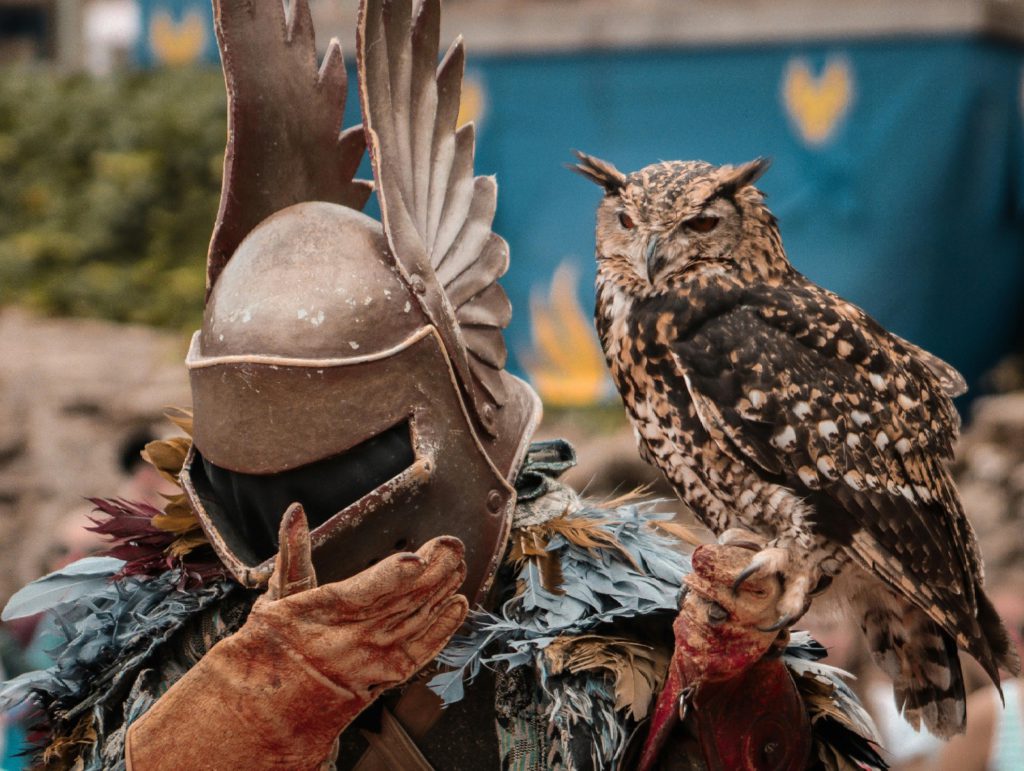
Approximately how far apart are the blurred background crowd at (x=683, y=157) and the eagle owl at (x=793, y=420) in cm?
345

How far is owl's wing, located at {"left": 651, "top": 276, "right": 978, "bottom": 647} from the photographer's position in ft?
8.34

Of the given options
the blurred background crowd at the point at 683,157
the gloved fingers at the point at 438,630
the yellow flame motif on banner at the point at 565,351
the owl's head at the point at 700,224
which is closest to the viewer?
the gloved fingers at the point at 438,630

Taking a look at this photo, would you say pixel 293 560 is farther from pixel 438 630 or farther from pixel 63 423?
pixel 63 423

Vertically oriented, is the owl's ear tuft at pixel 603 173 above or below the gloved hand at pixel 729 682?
above

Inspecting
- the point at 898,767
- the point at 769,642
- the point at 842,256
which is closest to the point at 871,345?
the point at 769,642

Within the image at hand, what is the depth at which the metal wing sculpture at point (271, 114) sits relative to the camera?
100 inches

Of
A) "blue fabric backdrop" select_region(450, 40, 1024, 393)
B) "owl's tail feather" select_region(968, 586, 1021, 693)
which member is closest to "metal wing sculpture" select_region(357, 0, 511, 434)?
"owl's tail feather" select_region(968, 586, 1021, 693)

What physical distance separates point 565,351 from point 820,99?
183cm

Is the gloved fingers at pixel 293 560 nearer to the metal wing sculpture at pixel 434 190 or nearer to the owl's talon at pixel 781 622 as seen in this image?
the metal wing sculpture at pixel 434 190

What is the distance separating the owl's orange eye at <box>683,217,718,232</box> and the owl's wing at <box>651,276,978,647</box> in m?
0.13

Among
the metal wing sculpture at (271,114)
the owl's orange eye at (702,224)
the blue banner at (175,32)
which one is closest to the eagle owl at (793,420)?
the owl's orange eye at (702,224)

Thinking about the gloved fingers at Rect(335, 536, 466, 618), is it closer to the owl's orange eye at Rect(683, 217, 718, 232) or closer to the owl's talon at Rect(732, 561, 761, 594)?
the owl's talon at Rect(732, 561, 761, 594)

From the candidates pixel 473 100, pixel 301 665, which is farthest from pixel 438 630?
pixel 473 100

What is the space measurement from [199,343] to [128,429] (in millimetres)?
5728
